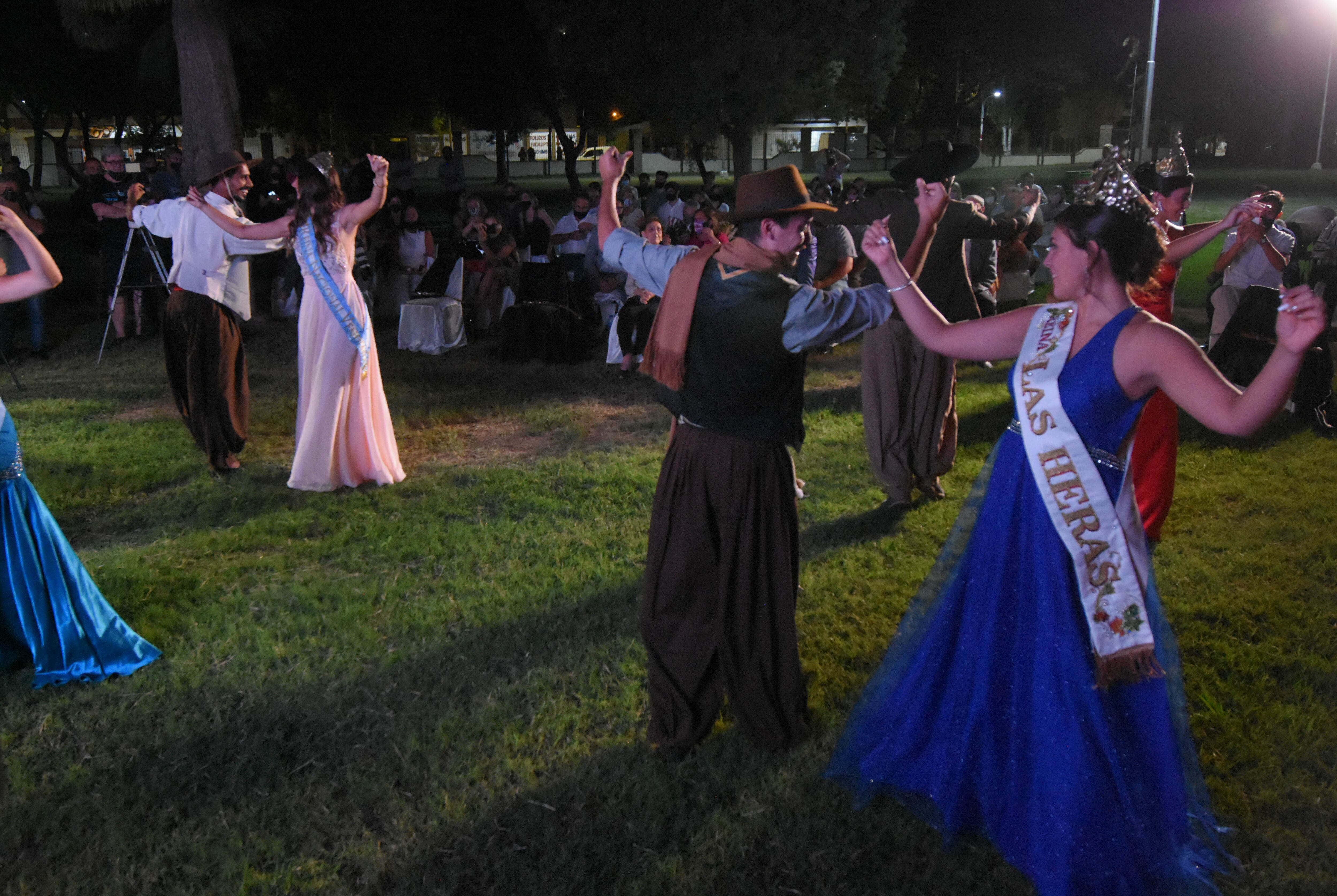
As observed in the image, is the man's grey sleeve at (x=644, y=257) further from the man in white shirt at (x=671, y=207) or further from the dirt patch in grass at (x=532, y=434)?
the man in white shirt at (x=671, y=207)

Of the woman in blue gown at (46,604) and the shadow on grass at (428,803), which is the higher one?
the woman in blue gown at (46,604)

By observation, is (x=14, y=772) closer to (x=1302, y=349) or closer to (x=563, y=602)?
(x=563, y=602)

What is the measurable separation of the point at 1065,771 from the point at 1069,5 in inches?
1888

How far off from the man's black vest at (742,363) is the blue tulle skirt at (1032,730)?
0.71 meters

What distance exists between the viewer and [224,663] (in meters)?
4.45

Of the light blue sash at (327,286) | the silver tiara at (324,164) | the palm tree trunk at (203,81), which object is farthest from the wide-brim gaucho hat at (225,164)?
the palm tree trunk at (203,81)

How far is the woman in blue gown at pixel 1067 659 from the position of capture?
2809 mm

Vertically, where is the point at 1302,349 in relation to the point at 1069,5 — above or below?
below

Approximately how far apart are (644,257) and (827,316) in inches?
29.0

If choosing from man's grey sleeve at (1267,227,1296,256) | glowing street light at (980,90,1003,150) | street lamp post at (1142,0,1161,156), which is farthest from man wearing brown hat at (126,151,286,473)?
glowing street light at (980,90,1003,150)

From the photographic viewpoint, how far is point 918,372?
6.20 meters

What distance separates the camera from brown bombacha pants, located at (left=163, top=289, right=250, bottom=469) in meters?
6.81

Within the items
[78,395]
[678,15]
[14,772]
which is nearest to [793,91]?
[678,15]

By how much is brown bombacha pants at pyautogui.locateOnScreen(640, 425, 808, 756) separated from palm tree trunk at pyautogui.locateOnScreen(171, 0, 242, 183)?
13.5 metres
